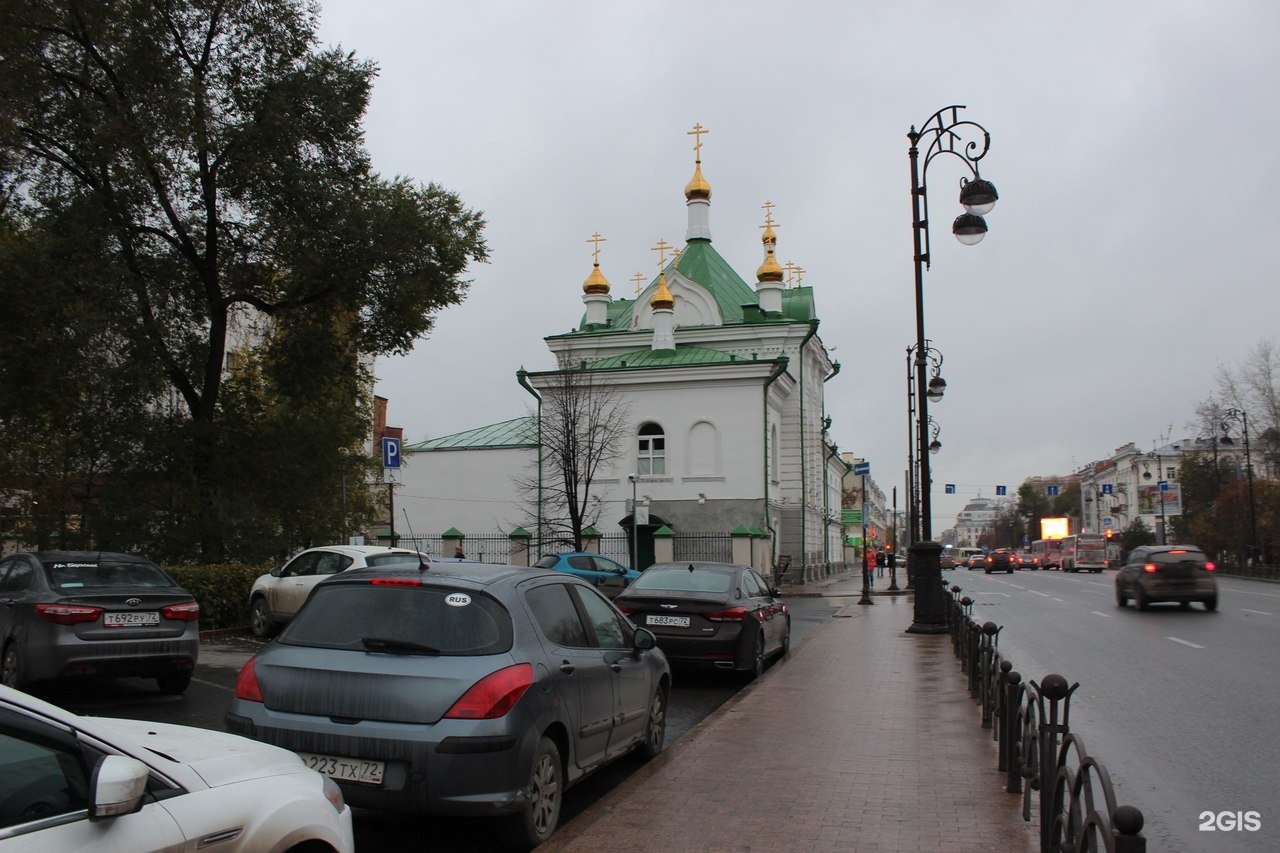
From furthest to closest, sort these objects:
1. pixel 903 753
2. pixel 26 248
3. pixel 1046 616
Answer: pixel 1046 616
pixel 26 248
pixel 903 753

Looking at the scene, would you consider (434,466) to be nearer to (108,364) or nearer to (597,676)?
(108,364)

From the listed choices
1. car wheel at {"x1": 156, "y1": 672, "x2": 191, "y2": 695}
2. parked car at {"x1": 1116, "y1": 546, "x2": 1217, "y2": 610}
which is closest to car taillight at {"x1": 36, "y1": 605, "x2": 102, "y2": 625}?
car wheel at {"x1": 156, "y1": 672, "x2": 191, "y2": 695}

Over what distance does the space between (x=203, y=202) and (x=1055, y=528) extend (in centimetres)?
7528

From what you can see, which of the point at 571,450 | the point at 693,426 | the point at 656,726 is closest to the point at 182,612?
the point at 656,726

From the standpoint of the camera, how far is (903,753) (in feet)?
25.4

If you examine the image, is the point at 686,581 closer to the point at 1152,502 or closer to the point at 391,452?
the point at 391,452

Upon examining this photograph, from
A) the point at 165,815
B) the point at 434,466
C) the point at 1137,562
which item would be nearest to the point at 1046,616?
the point at 1137,562

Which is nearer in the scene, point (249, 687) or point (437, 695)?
point (437, 695)

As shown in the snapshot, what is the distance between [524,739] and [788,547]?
133ft

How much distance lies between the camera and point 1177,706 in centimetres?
1034

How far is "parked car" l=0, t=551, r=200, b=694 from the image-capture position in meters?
9.48

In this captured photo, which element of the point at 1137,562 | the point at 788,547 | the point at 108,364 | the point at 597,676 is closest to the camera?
the point at 597,676

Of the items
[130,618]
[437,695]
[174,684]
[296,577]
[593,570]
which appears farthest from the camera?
[593,570]

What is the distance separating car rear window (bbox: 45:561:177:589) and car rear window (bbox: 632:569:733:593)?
18.5 feet
